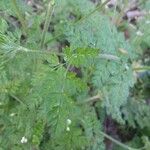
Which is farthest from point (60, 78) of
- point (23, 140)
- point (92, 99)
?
point (92, 99)

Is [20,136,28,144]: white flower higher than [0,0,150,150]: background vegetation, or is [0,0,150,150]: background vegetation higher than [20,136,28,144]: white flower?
[0,0,150,150]: background vegetation

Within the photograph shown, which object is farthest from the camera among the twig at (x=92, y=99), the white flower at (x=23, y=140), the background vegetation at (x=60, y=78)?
the twig at (x=92, y=99)

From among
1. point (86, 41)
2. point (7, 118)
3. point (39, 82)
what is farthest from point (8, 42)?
point (7, 118)

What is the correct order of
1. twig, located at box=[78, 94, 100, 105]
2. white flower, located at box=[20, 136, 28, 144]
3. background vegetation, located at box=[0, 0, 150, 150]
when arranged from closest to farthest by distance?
background vegetation, located at box=[0, 0, 150, 150]
white flower, located at box=[20, 136, 28, 144]
twig, located at box=[78, 94, 100, 105]

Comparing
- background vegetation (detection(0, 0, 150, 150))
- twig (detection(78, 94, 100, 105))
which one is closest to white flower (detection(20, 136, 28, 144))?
background vegetation (detection(0, 0, 150, 150))

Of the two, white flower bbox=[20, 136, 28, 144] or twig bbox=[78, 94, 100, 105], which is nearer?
white flower bbox=[20, 136, 28, 144]

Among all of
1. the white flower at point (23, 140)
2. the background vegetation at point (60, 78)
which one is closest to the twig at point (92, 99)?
the background vegetation at point (60, 78)

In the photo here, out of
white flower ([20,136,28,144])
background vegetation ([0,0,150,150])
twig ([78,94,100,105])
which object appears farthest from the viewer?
twig ([78,94,100,105])

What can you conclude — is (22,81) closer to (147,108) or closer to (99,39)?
(99,39)

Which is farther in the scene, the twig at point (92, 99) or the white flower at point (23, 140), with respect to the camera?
the twig at point (92, 99)

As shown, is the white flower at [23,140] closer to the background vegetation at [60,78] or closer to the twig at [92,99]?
the background vegetation at [60,78]

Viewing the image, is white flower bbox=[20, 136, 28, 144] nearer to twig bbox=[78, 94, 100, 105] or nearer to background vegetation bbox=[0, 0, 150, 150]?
background vegetation bbox=[0, 0, 150, 150]
